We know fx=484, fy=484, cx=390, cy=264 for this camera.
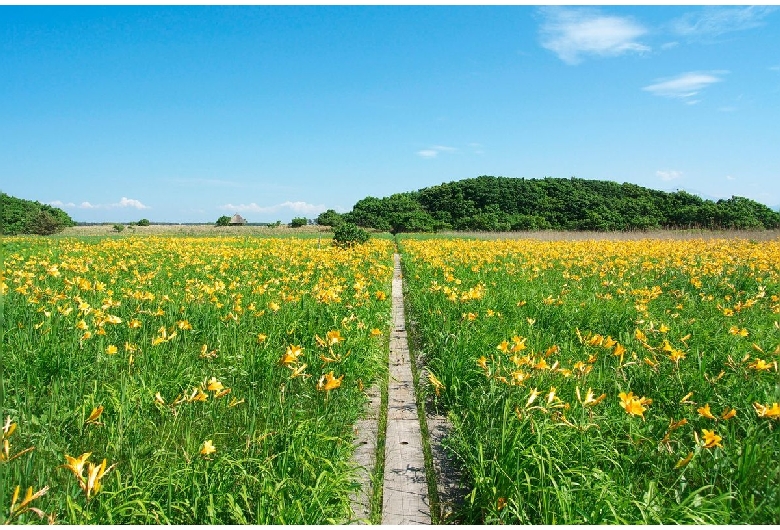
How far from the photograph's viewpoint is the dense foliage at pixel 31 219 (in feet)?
127

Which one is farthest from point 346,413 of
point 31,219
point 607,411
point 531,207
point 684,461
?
point 531,207

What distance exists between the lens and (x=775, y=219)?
37969 millimetres

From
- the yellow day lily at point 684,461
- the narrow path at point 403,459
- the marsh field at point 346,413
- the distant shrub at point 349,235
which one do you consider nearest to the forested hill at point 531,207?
the distant shrub at point 349,235

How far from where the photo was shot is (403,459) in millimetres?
3078

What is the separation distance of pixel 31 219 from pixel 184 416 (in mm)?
47791

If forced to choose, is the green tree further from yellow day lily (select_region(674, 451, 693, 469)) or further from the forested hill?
yellow day lily (select_region(674, 451, 693, 469))

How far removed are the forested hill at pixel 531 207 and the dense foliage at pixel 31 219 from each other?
2729cm

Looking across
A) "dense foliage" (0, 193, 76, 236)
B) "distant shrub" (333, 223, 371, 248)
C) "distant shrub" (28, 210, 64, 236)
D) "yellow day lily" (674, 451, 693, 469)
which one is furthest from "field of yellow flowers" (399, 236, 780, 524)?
"distant shrub" (28, 210, 64, 236)

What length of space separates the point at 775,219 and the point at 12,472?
4817cm

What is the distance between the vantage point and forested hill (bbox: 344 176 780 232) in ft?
167

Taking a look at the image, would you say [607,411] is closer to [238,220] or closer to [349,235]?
[349,235]

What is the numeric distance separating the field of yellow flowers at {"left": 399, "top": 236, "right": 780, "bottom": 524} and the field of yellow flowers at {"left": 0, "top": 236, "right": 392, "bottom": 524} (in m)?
0.81

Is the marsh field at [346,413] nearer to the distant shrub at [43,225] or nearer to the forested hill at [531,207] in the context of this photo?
the distant shrub at [43,225]

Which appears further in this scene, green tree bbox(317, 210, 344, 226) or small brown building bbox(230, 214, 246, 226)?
small brown building bbox(230, 214, 246, 226)
